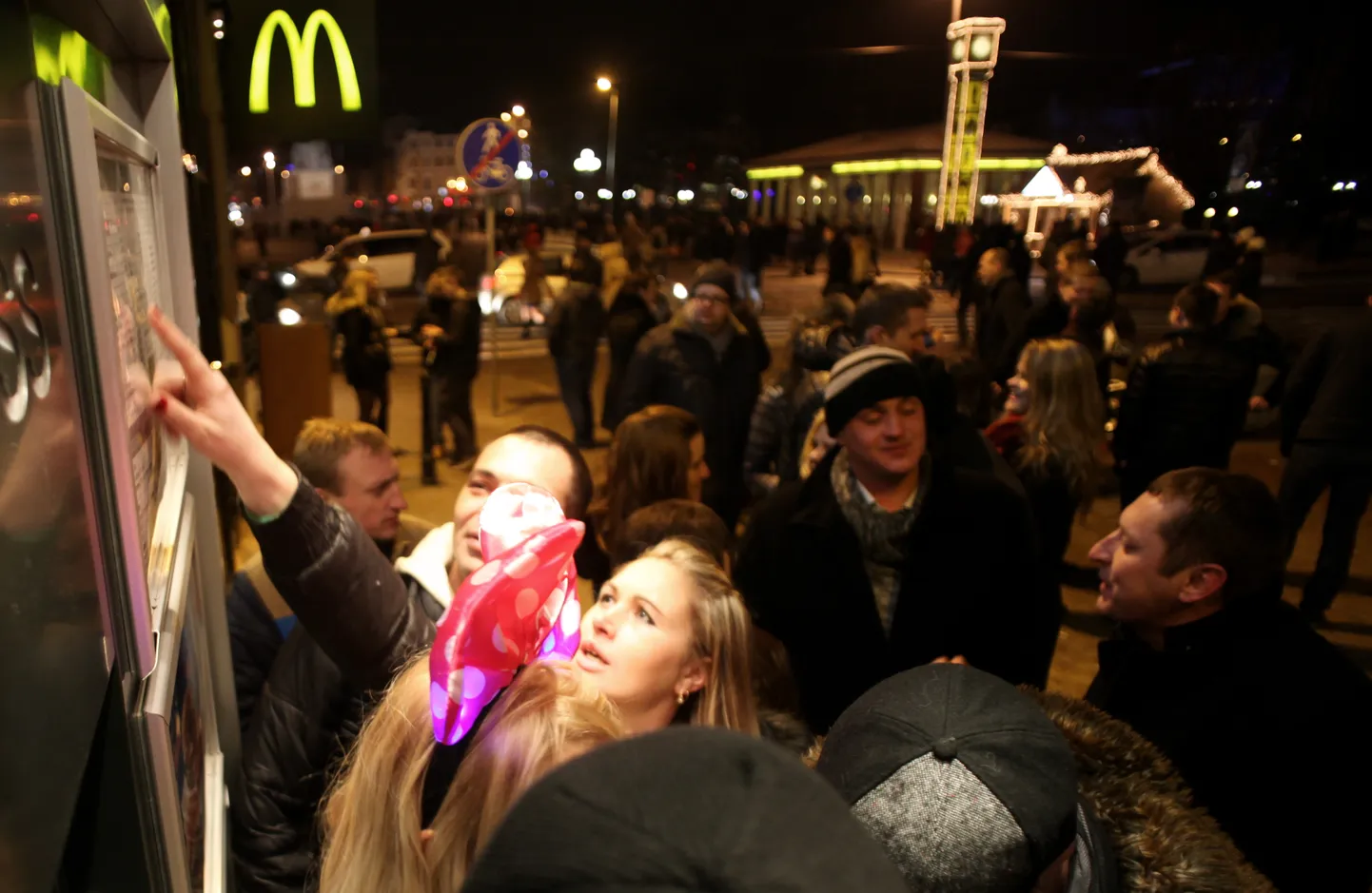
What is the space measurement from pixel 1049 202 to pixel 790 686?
18.9 meters

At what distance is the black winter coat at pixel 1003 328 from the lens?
787 centimetres

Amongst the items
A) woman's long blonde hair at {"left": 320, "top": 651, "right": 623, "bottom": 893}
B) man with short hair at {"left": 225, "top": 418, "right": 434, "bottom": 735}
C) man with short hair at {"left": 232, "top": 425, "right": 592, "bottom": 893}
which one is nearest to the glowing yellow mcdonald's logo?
man with short hair at {"left": 225, "top": 418, "right": 434, "bottom": 735}

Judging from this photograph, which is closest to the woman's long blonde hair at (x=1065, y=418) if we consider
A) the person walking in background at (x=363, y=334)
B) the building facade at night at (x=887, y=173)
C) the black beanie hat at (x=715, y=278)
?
the black beanie hat at (x=715, y=278)

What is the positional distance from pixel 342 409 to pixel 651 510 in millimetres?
8602

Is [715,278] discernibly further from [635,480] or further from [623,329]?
[623,329]

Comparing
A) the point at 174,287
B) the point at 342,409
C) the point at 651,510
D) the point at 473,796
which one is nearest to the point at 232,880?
the point at 473,796

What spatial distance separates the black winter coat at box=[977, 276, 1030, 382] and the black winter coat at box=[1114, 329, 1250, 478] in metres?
1.79

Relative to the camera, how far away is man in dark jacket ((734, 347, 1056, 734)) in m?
2.89

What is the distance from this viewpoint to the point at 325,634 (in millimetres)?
1788

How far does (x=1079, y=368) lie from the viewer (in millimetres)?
5020

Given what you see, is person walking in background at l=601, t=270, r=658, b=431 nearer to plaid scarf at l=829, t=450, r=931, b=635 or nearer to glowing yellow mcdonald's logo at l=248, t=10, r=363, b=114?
glowing yellow mcdonald's logo at l=248, t=10, r=363, b=114

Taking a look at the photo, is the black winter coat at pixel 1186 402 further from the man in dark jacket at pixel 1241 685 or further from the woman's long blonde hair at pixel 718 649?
the woman's long blonde hair at pixel 718 649

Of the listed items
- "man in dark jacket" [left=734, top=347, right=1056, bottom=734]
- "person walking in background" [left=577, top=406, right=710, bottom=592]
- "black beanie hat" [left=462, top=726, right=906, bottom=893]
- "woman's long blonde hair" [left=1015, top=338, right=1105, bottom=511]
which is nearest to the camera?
"black beanie hat" [left=462, top=726, right=906, bottom=893]

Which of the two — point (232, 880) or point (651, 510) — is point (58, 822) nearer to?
point (232, 880)
